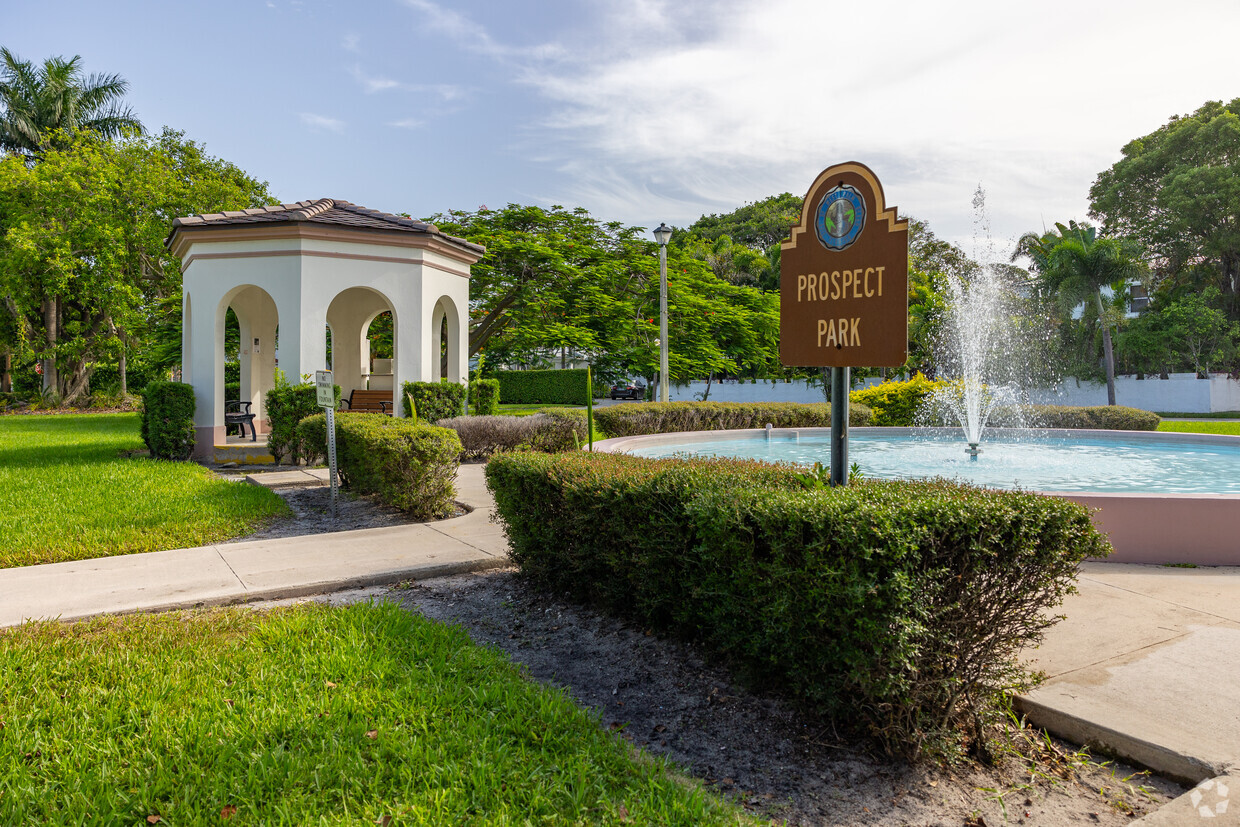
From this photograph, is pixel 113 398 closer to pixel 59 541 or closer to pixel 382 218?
pixel 382 218

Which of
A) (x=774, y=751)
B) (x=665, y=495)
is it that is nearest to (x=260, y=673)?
(x=665, y=495)

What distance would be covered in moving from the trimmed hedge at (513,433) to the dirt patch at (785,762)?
8929 mm

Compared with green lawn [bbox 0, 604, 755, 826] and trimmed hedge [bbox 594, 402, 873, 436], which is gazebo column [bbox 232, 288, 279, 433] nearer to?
trimmed hedge [bbox 594, 402, 873, 436]

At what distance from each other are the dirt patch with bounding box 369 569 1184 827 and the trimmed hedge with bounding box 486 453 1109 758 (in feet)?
0.47

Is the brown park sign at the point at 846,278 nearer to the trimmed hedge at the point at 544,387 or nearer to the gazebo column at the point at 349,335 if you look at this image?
the gazebo column at the point at 349,335

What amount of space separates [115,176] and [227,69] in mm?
16510

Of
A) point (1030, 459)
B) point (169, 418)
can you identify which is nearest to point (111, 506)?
point (169, 418)

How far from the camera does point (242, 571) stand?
18.7 ft

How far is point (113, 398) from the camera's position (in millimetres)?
31500

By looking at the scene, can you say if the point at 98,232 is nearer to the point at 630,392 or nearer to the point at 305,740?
the point at 630,392

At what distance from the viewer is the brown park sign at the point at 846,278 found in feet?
12.6

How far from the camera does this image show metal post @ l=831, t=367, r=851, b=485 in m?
4.10

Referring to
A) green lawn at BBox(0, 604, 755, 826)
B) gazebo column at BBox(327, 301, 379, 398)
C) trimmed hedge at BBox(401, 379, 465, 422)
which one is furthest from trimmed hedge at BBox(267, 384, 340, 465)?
green lawn at BBox(0, 604, 755, 826)

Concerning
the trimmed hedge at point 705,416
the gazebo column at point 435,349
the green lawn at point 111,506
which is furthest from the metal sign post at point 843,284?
the trimmed hedge at point 705,416
